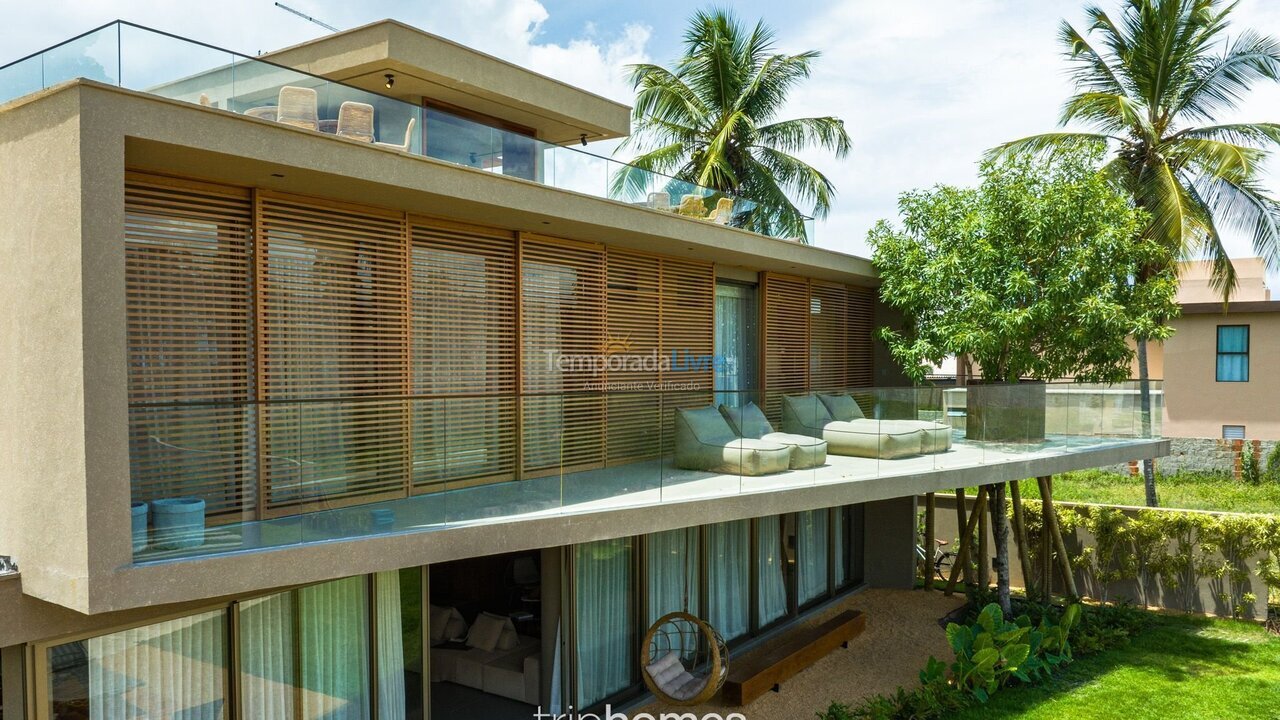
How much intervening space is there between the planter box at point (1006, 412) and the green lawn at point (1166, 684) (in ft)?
12.2

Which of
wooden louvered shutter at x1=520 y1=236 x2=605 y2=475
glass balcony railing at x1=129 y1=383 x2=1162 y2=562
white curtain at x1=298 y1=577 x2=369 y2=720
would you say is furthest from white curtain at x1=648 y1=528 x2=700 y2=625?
white curtain at x1=298 y1=577 x2=369 y2=720

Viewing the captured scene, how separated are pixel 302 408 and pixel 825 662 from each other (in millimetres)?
9470

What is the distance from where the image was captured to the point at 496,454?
822cm

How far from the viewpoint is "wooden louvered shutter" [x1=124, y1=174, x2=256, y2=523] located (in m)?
6.21

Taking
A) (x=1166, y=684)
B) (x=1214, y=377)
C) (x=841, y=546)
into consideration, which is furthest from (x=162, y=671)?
(x=1214, y=377)

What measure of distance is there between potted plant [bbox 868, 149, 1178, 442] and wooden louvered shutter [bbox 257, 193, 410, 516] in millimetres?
8775

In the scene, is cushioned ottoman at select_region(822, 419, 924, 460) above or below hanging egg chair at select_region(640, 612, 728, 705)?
above

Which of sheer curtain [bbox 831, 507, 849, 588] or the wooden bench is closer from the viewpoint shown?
the wooden bench

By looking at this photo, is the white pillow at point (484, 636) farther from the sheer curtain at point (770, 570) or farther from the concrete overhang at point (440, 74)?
the concrete overhang at point (440, 74)

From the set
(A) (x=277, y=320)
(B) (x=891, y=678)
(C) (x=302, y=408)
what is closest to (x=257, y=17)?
(A) (x=277, y=320)

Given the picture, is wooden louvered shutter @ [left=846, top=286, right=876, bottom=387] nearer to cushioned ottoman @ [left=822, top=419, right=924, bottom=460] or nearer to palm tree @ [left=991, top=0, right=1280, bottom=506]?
cushioned ottoman @ [left=822, top=419, right=924, bottom=460]

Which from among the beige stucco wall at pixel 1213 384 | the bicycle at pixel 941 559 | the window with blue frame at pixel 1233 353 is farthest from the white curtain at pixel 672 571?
the window with blue frame at pixel 1233 353

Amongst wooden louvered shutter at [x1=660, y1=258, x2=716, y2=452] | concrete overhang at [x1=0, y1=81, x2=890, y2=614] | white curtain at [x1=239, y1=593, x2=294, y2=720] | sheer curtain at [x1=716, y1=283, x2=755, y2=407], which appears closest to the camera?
concrete overhang at [x1=0, y1=81, x2=890, y2=614]

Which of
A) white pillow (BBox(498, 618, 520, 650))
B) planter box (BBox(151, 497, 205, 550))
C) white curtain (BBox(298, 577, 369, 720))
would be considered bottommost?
white pillow (BBox(498, 618, 520, 650))
